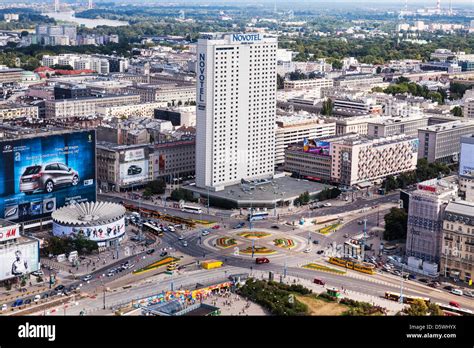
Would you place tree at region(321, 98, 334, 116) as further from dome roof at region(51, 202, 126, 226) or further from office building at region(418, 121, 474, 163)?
dome roof at region(51, 202, 126, 226)

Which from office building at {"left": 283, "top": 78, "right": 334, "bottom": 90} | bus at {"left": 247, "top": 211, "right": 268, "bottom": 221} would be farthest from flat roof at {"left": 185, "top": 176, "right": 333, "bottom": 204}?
office building at {"left": 283, "top": 78, "right": 334, "bottom": 90}

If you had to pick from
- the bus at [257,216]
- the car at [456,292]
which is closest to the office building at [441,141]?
the bus at [257,216]

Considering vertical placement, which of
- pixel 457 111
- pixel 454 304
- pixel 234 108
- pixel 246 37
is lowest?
pixel 454 304

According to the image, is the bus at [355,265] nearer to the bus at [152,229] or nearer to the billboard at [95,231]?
the bus at [152,229]

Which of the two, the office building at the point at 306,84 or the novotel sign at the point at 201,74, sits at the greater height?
the novotel sign at the point at 201,74

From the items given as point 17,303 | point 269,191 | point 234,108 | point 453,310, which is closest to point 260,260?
point 453,310

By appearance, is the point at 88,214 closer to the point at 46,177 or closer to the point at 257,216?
the point at 46,177
